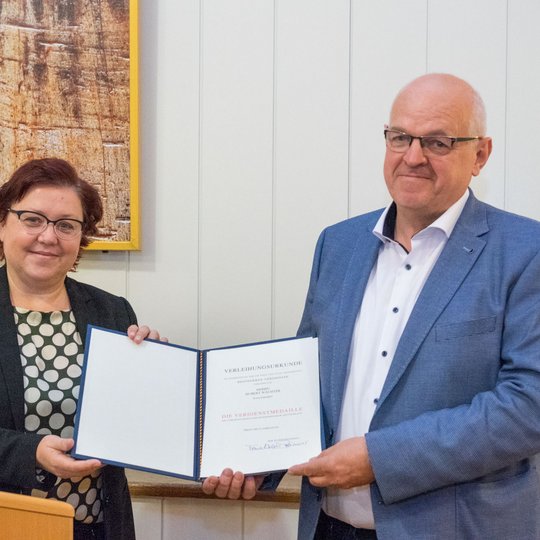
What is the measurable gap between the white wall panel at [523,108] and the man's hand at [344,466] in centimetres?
105

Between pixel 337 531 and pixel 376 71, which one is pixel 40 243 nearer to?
pixel 337 531

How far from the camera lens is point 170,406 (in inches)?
68.4

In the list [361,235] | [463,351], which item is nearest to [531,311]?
[463,351]

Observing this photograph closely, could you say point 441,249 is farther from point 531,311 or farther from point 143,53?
point 143,53

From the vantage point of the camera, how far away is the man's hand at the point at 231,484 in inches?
65.4

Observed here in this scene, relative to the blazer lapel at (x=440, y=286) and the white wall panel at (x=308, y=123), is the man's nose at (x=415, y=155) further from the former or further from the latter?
the white wall panel at (x=308, y=123)

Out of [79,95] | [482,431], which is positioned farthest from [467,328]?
[79,95]

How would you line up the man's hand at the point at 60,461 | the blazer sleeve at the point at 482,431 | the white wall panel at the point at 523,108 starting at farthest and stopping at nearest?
the white wall panel at the point at 523,108
the man's hand at the point at 60,461
the blazer sleeve at the point at 482,431

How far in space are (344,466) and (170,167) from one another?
1.18 m

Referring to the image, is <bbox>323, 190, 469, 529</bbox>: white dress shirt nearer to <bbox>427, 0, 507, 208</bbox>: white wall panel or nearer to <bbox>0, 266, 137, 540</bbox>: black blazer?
<bbox>0, 266, 137, 540</bbox>: black blazer

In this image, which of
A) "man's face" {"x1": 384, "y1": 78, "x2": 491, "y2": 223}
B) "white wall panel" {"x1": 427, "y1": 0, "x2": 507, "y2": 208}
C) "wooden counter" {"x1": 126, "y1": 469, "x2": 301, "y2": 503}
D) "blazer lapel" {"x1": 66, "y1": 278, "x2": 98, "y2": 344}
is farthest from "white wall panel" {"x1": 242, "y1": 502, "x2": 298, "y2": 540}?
"white wall panel" {"x1": 427, "y1": 0, "x2": 507, "y2": 208}

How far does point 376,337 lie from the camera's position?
1.64 metres

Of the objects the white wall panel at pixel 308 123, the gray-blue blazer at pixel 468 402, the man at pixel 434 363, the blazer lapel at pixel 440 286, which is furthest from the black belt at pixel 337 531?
the white wall panel at pixel 308 123

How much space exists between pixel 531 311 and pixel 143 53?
1.46 metres
